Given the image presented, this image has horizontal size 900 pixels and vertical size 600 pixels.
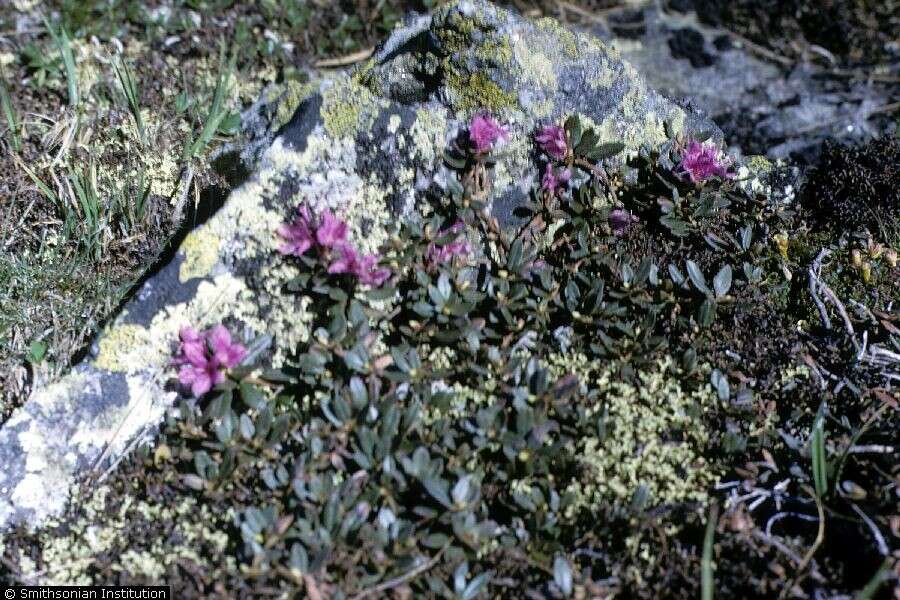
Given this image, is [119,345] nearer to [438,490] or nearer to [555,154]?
[438,490]

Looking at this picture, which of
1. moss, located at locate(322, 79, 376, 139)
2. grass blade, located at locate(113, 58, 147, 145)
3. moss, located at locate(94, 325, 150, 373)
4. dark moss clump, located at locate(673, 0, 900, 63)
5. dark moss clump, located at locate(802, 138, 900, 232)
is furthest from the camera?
dark moss clump, located at locate(673, 0, 900, 63)

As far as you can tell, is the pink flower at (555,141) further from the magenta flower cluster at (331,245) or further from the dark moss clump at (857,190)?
the dark moss clump at (857,190)

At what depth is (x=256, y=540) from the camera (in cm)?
273

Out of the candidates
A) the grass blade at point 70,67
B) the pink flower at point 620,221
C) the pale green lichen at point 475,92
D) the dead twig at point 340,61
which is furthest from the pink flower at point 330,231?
the dead twig at point 340,61

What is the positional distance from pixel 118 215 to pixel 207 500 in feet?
5.14

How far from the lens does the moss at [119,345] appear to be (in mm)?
3133

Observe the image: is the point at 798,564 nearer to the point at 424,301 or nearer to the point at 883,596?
the point at 883,596

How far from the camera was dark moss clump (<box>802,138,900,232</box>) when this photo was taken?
12.7ft

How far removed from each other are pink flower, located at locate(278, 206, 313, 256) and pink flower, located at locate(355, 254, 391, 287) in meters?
0.21

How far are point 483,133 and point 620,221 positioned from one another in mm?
699

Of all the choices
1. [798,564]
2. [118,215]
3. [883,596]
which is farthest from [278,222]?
[883,596]

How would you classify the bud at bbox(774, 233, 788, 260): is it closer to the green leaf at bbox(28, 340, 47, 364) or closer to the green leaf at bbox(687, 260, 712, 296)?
the green leaf at bbox(687, 260, 712, 296)

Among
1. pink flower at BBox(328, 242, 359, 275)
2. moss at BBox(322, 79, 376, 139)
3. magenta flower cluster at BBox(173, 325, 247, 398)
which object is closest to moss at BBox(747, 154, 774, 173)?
moss at BBox(322, 79, 376, 139)

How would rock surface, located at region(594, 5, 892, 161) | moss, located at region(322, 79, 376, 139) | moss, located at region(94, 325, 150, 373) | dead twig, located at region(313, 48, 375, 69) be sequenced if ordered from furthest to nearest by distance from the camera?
dead twig, located at region(313, 48, 375, 69) < rock surface, located at region(594, 5, 892, 161) < moss, located at region(322, 79, 376, 139) < moss, located at region(94, 325, 150, 373)
